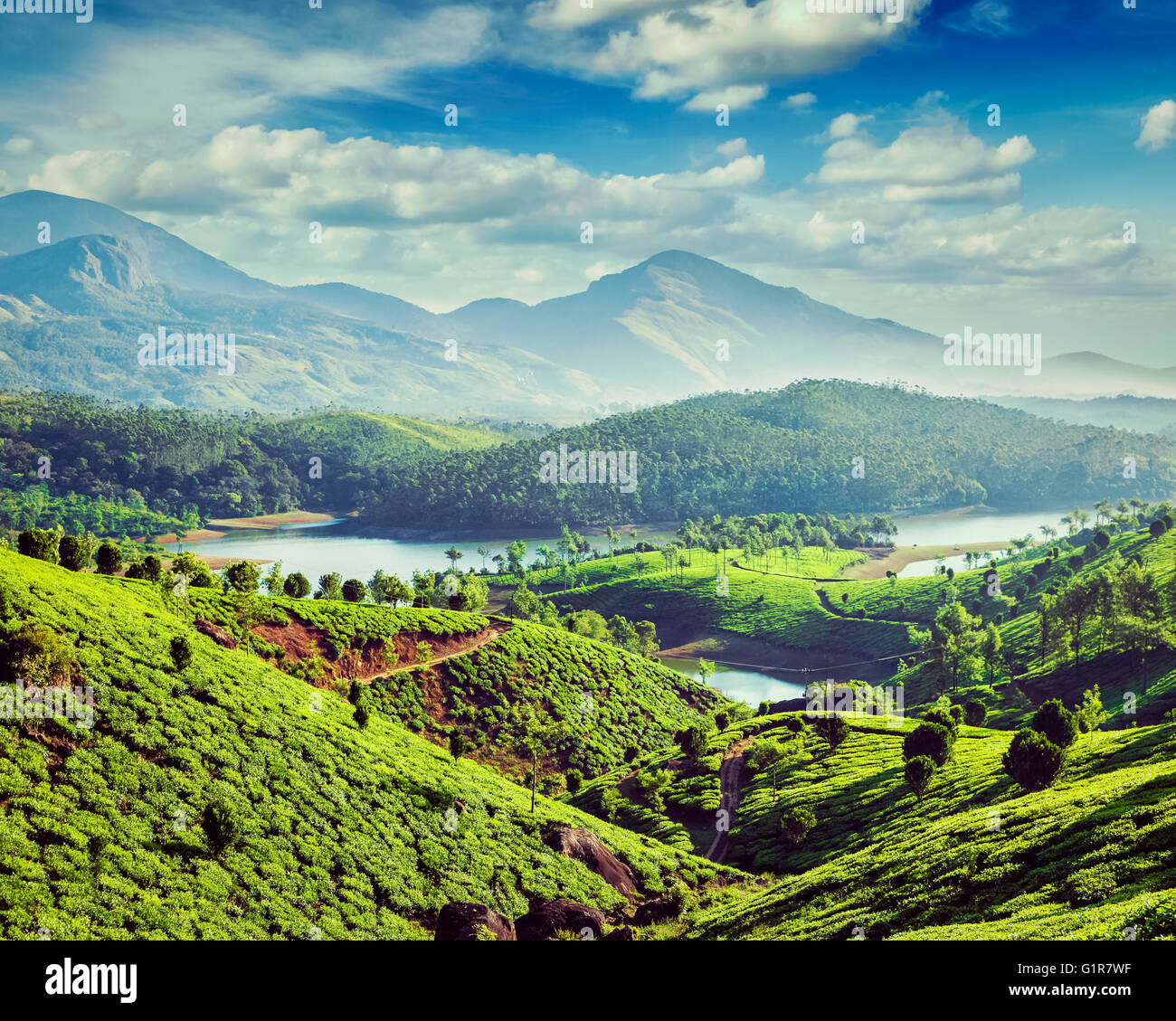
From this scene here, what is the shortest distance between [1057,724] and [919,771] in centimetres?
864

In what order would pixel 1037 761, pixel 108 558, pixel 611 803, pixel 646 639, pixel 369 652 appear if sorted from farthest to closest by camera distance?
pixel 646 639 < pixel 369 652 < pixel 108 558 < pixel 611 803 < pixel 1037 761

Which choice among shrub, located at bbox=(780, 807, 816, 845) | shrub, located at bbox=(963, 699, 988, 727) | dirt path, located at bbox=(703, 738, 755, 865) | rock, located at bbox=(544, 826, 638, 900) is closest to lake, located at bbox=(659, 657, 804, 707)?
shrub, located at bbox=(963, 699, 988, 727)

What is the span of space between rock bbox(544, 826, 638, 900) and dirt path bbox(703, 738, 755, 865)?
10231 mm

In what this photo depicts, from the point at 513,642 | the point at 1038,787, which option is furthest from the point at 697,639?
the point at 1038,787

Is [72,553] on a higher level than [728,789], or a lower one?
higher

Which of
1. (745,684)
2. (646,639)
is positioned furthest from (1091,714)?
(745,684)

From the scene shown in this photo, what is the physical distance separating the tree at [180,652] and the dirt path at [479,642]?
39.5 m

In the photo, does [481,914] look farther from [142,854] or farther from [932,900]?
[932,900]

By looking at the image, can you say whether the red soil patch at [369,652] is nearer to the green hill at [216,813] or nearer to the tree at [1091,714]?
the green hill at [216,813]

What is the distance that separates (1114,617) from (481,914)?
8856 cm

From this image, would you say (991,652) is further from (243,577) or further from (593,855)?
(243,577)

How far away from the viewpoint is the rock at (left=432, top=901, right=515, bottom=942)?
31.3 m

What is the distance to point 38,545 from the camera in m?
53.8
